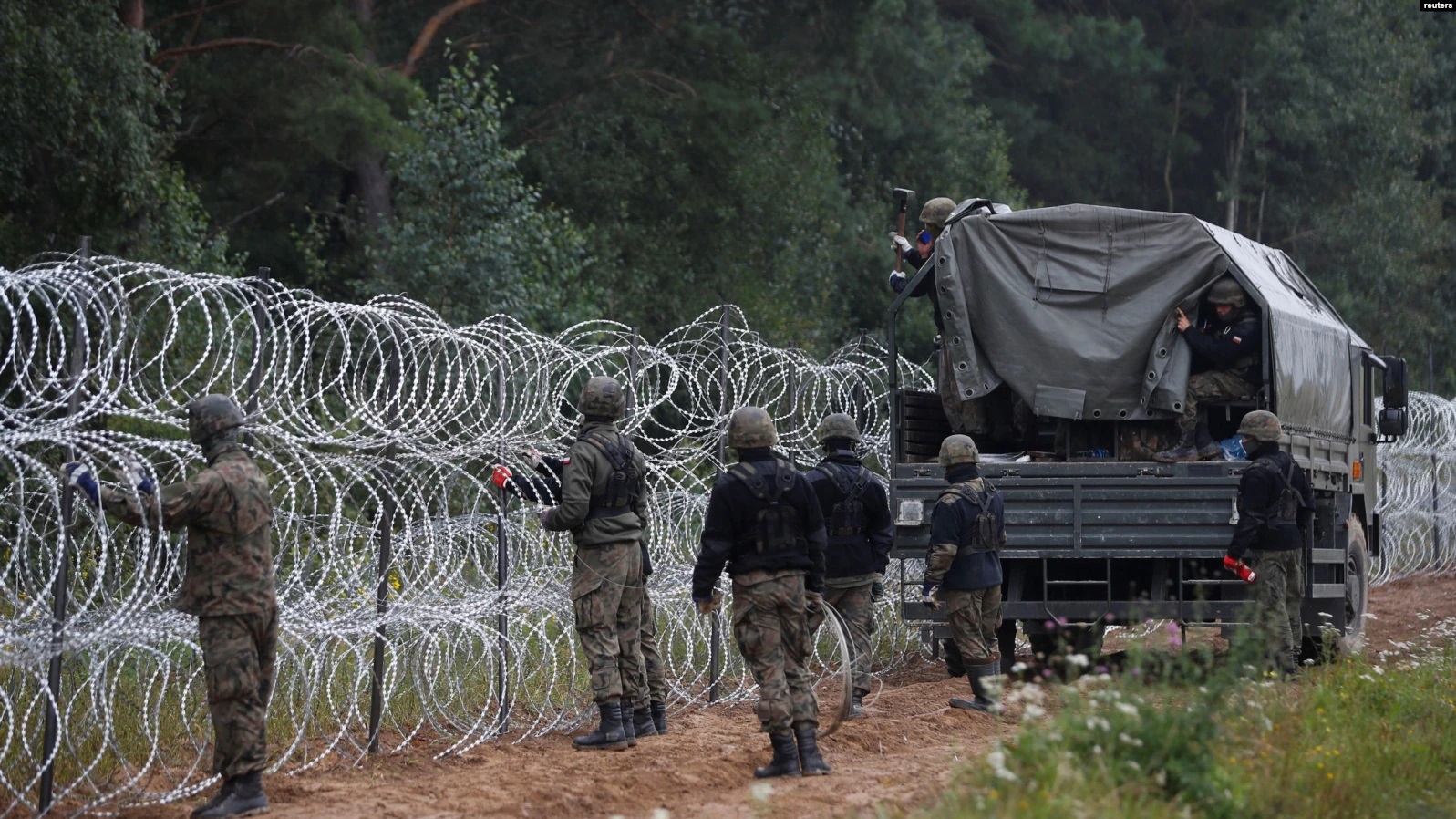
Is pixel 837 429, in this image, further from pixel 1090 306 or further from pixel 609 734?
pixel 1090 306

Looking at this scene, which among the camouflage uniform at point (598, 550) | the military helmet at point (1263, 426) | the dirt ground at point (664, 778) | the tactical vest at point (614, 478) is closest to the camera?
the dirt ground at point (664, 778)

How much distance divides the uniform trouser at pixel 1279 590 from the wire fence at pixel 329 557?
10.2 ft

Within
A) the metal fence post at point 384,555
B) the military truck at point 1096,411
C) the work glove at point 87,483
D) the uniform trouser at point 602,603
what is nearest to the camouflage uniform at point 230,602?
the work glove at point 87,483

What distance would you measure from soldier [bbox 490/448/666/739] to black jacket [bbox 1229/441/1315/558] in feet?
11.4

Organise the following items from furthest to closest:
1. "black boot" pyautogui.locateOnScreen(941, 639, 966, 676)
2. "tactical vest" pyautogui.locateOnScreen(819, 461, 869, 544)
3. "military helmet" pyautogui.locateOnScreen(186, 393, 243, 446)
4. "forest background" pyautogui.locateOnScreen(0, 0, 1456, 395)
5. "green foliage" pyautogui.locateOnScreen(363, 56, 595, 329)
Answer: "green foliage" pyautogui.locateOnScreen(363, 56, 595, 329) → "forest background" pyautogui.locateOnScreen(0, 0, 1456, 395) → "black boot" pyautogui.locateOnScreen(941, 639, 966, 676) → "tactical vest" pyautogui.locateOnScreen(819, 461, 869, 544) → "military helmet" pyautogui.locateOnScreen(186, 393, 243, 446)

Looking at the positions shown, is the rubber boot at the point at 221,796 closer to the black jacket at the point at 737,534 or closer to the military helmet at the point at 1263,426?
the black jacket at the point at 737,534

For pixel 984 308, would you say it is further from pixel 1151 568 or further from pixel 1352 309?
pixel 1352 309

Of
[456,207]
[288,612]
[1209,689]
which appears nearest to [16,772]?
A: [288,612]

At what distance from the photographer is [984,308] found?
11.4m

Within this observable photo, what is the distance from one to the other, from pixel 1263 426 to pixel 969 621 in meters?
2.11

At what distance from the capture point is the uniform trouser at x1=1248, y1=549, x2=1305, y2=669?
10664 mm

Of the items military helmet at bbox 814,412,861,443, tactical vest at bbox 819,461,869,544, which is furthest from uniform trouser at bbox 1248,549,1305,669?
military helmet at bbox 814,412,861,443

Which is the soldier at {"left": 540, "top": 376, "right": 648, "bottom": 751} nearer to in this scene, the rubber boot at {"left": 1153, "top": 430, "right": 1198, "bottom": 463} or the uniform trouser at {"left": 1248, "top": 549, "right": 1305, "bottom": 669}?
the rubber boot at {"left": 1153, "top": 430, "right": 1198, "bottom": 463}

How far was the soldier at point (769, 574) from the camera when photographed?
794cm
